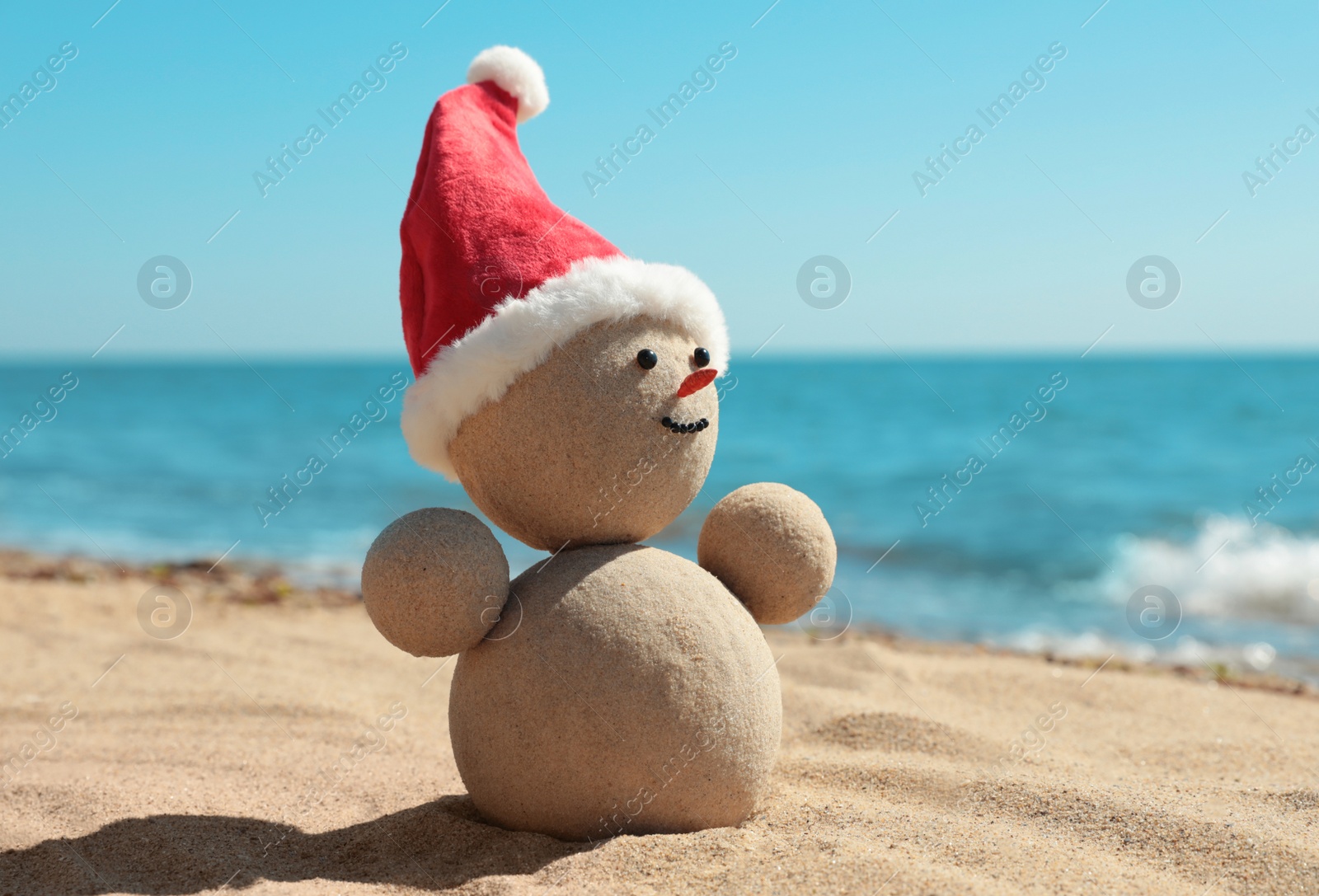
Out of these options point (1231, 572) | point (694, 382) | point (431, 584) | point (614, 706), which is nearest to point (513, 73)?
point (694, 382)

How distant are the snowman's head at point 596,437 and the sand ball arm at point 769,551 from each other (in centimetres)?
29

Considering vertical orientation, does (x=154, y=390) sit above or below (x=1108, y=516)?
below

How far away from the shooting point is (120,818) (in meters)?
3.46

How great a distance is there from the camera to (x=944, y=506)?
42.4 ft

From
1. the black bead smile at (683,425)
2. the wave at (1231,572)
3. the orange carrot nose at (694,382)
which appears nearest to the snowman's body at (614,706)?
the black bead smile at (683,425)

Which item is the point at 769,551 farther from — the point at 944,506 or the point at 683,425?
the point at 944,506

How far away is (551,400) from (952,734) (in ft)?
8.62

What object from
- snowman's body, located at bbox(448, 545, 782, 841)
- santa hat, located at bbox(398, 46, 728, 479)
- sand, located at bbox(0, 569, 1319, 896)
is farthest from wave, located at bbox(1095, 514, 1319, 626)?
santa hat, located at bbox(398, 46, 728, 479)

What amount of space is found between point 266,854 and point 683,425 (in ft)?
6.52

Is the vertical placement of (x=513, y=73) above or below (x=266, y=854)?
above

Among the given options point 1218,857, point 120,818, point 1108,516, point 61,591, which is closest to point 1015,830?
point 1218,857

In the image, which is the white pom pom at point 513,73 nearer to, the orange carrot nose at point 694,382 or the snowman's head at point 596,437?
the snowman's head at point 596,437

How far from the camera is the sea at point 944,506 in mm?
8062

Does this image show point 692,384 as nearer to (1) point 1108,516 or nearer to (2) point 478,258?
(2) point 478,258
